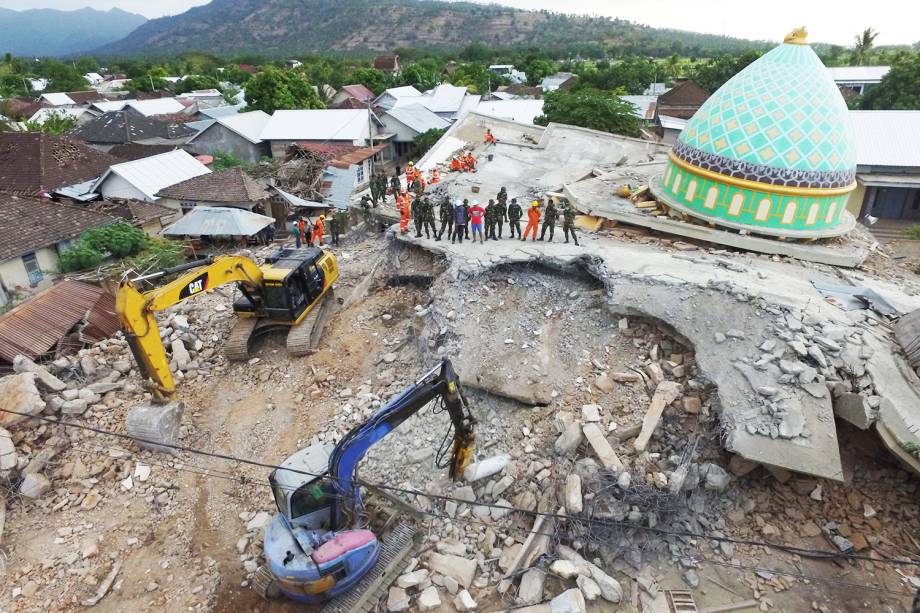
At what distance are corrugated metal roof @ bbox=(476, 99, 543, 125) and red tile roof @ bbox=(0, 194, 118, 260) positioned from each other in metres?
29.7

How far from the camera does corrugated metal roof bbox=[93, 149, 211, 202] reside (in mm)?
26625

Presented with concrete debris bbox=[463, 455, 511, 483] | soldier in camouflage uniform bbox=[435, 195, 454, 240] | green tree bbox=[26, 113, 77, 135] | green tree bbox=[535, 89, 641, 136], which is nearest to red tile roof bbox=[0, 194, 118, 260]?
soldier in camouflage uniform bbox=[435, 195, 454, 240]

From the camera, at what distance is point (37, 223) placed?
65.1 ft

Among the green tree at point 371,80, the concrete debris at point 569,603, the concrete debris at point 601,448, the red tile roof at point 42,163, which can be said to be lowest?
the concrete debris at point 569,603

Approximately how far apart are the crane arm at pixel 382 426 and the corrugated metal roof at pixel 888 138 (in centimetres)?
2303

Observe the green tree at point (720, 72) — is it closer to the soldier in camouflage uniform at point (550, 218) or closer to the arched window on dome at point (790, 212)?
the arched window on dome at point (790, 212)

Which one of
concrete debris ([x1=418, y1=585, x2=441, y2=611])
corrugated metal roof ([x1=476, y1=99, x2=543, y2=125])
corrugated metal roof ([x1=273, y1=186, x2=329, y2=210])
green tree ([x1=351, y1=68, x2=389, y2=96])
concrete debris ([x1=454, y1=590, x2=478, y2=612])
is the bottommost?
concrete debris ([x1=454, y1=590, x2=478, y2=612])

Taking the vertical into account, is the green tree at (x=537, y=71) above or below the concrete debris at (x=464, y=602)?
above

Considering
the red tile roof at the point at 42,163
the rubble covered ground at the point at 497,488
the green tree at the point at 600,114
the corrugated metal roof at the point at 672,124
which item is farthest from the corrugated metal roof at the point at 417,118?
the rubble covered ground at the point at 497,488

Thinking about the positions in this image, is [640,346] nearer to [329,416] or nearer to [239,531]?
[329,416]

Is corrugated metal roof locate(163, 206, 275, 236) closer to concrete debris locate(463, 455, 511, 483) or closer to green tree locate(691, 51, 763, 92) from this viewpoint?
concrete debris locate(463, 455, 511, 483)

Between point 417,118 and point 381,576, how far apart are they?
136ft

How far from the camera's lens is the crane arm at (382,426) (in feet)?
24.8

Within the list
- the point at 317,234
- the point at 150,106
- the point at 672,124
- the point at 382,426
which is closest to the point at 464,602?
the point at 382,426
